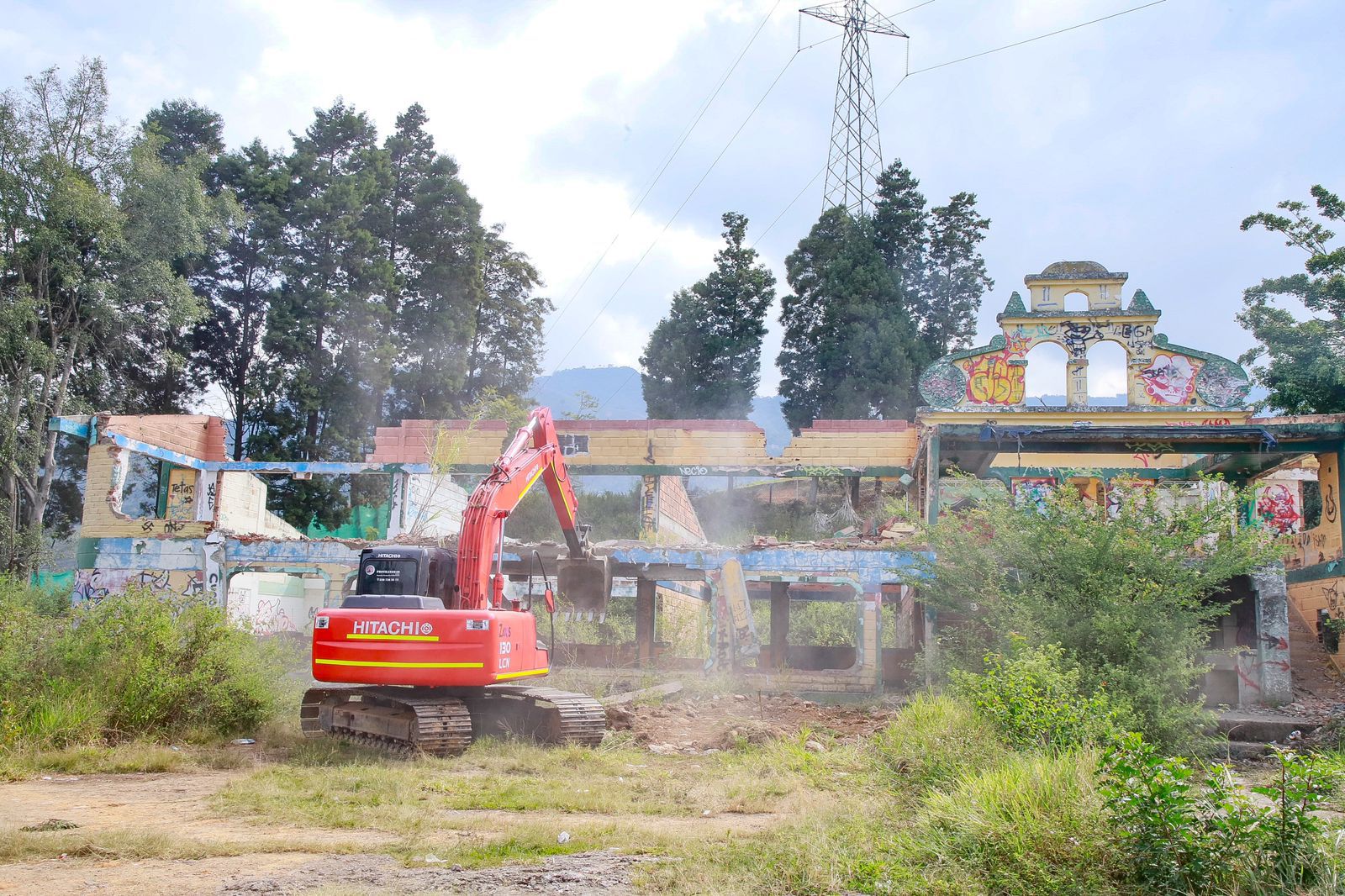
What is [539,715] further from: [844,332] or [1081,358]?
[844,332]

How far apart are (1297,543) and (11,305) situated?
33763 mm

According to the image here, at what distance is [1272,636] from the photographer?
60.0 feet

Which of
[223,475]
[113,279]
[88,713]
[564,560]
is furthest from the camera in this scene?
[113,279]

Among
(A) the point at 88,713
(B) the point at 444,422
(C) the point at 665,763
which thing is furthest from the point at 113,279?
(C) the point at 665,763

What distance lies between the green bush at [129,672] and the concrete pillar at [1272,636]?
54.4ft

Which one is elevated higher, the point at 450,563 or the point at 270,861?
the point at 450,563

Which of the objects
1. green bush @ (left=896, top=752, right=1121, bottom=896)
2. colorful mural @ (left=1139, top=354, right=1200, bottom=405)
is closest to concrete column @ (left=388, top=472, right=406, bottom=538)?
colorful mural @ (left=1139, top=354, right=1200, bottom=405)

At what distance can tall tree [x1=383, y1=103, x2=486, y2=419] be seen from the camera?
40.9 metres

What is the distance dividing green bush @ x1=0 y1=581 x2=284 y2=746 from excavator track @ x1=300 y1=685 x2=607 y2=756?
3.13 feet

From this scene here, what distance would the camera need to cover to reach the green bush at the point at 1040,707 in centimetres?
835

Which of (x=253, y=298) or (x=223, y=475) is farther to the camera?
(x=253, y=298)

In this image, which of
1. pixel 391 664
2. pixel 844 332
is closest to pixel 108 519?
pixel 391 664

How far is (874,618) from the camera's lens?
66.8ft

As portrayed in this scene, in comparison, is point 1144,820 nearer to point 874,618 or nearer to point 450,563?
point 450,563
